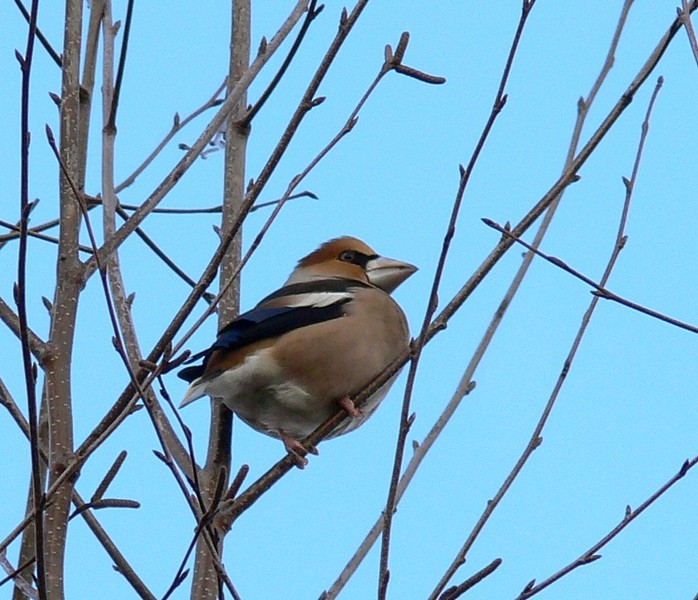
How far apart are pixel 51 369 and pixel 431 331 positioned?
0.85 metres

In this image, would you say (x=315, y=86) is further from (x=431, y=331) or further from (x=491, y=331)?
(x=491, y=331)

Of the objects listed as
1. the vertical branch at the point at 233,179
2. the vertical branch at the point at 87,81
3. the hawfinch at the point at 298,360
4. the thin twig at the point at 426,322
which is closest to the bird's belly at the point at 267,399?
the hawfinch at the point at 298,360

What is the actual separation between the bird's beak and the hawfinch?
49 cm

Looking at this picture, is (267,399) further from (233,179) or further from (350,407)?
(233,179)

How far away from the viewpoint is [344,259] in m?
5.16

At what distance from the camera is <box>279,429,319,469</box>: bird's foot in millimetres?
3432

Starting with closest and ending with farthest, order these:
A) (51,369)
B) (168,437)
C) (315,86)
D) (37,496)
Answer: (37,496), (315,86), (51,369), (168,437)

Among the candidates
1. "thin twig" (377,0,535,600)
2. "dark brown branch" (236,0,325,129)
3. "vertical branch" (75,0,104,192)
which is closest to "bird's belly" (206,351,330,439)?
"dark brown branch" (236,0,325,129)

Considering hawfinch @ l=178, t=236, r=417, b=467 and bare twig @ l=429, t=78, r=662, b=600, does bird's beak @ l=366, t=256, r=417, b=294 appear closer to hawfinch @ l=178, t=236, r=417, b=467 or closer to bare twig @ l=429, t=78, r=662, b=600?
hawfinch @ l=178, t=236, r=417, b=467

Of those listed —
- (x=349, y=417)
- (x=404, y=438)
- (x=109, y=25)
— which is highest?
(x=109, y=25)

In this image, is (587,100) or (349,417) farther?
(349,417)

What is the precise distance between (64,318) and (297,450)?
123cm

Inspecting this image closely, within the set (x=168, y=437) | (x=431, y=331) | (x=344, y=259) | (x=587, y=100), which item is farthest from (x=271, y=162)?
(x=344, y=259)

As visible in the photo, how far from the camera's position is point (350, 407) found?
12.9 feet
